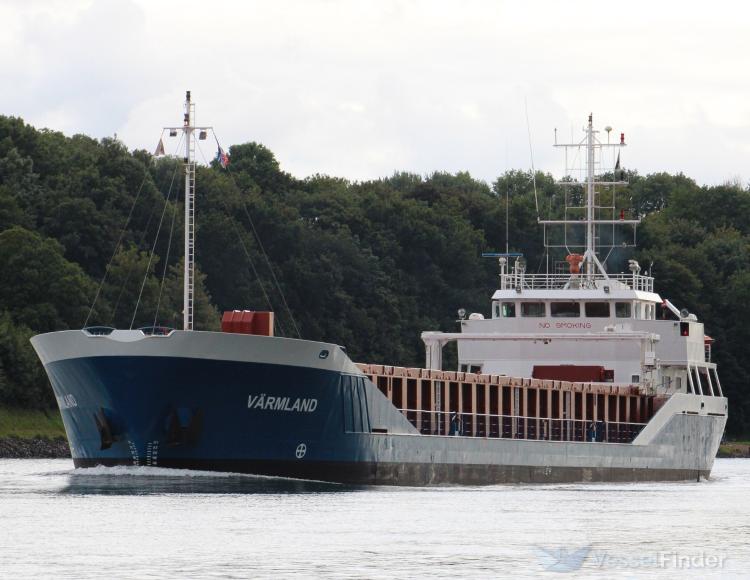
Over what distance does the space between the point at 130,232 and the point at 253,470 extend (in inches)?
2495

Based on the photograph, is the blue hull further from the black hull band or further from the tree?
the tree

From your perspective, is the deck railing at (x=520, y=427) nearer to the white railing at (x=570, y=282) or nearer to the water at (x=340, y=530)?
the water at (x=340, y=530)

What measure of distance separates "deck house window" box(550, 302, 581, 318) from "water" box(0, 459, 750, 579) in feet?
45.4

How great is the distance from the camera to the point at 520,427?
6500 cm

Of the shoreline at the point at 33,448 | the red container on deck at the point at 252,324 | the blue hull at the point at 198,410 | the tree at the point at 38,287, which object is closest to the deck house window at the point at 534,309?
the blue hull at the point at 198,410

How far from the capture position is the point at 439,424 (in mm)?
60312

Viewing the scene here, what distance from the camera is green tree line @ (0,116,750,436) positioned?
101000 millimetres

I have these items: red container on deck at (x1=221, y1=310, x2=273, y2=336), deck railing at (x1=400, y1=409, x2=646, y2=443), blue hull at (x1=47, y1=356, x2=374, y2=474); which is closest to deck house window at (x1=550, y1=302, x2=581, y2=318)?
deck railing at (x1=400, y1=409, x2=646, y2=443)

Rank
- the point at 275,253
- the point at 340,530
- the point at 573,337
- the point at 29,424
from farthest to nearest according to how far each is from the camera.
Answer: the point at 275,253 < the point at 29,424 < the point at 573,337 < the point at 340,530

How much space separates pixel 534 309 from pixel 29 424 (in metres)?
31.3

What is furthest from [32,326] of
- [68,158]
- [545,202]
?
[545,202]

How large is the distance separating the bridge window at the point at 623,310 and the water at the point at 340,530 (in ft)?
45.9

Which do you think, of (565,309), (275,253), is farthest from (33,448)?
(275,253)

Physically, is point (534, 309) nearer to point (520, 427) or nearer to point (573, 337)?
point (573, 337)
